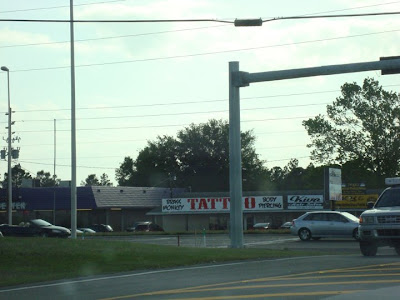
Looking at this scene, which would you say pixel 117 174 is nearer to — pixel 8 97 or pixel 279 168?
pixel 279 168

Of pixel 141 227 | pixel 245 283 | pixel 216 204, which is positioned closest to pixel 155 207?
pixel 141 227

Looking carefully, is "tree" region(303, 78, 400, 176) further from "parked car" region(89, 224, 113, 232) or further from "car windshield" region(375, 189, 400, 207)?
"car windshield" region(375, 189, 400, 207)

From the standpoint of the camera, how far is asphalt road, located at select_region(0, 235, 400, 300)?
11234 millimetres

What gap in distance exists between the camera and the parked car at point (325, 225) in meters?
35.0

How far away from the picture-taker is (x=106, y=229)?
2512 inches

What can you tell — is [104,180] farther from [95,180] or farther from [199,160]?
[199,160]

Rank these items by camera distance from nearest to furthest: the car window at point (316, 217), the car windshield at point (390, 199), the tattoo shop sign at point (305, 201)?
the car windshield at point (390, 199), the car window at point (316, 217), the tattoo shop sign at point (305, 201)

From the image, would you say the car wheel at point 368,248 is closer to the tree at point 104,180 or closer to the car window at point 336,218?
the car window at point 336,218

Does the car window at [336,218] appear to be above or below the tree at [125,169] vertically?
below

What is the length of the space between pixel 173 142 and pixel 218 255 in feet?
317

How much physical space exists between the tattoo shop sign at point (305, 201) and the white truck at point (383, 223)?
41.8m

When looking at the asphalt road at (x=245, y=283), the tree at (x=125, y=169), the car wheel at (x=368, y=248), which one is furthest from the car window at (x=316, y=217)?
the tree at (x=125, y=169)

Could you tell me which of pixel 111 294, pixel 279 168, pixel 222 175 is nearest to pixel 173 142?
pixel 222 175

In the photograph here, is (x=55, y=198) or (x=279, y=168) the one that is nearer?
(x=55, y=198)
